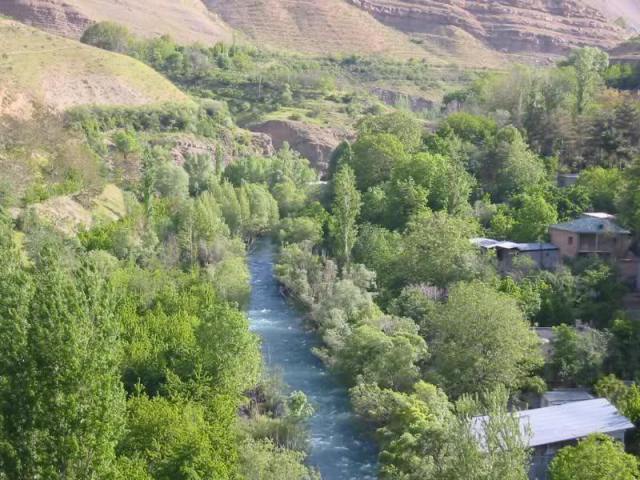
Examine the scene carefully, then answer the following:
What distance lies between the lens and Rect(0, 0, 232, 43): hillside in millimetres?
127062

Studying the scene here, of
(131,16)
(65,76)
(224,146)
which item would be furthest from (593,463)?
(131,16)

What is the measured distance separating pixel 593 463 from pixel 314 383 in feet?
50.5

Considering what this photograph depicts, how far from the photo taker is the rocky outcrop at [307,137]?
9162cm

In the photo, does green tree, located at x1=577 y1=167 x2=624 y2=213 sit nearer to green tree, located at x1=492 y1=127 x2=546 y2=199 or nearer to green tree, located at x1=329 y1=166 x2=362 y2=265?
green tree, located at x1=492 y1=127 x2=546 y2=199

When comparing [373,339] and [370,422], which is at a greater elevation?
[373,339]

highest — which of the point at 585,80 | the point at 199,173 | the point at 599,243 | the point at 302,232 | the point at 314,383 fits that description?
the point at 585,80

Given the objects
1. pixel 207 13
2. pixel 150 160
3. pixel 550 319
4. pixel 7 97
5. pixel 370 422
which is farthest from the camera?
pixel 207 13

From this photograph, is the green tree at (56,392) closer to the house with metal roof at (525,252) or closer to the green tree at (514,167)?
the house with metal roof at (525,252)

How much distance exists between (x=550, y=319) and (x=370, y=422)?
10566mm

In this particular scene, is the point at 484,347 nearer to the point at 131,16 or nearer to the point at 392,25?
the point at 131,16

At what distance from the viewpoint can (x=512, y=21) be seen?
171625mm

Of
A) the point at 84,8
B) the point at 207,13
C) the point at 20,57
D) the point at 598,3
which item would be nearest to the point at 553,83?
the point at 20,57

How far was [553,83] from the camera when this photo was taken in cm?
6431

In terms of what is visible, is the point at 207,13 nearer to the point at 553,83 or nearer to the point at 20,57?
the point at 20,57
